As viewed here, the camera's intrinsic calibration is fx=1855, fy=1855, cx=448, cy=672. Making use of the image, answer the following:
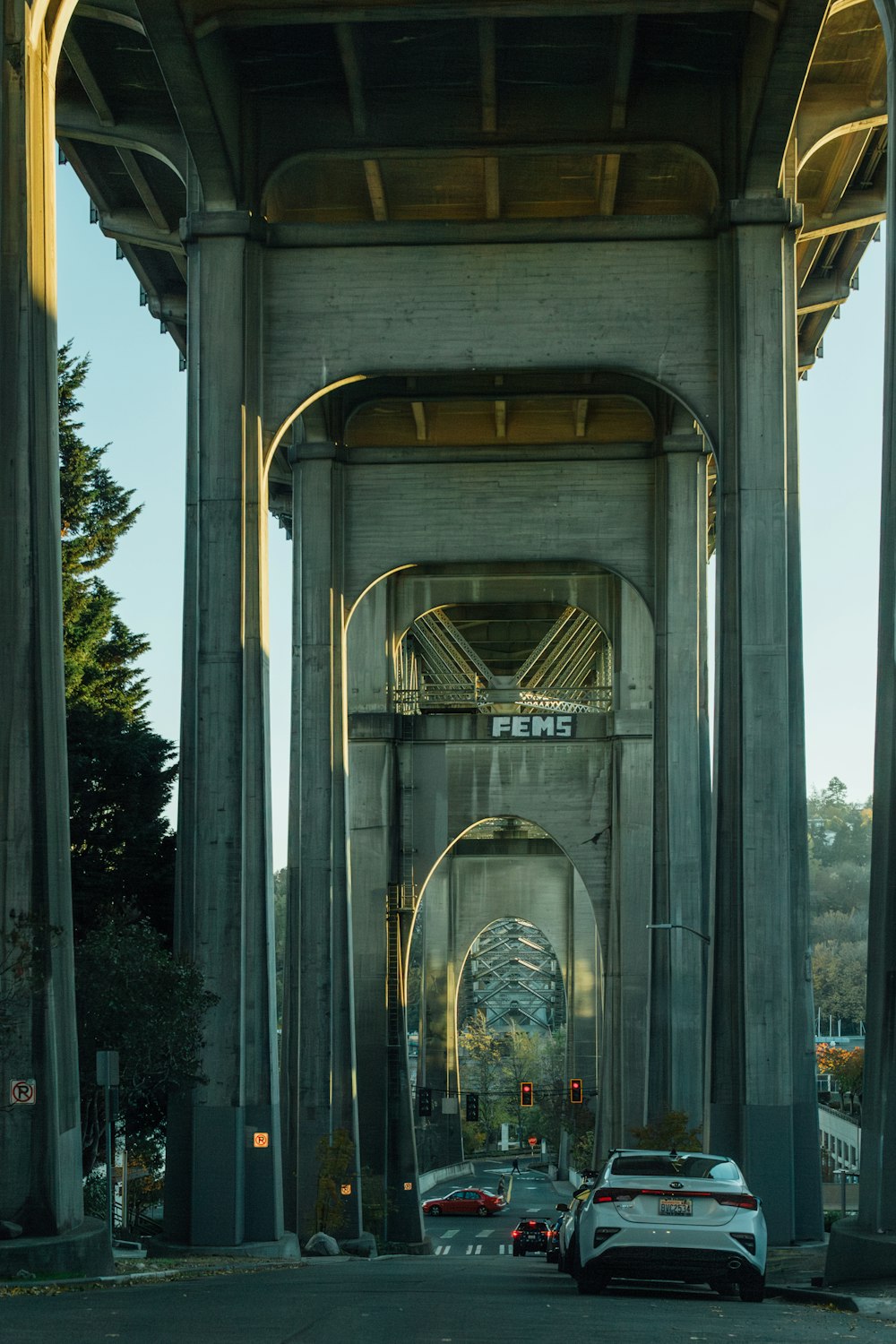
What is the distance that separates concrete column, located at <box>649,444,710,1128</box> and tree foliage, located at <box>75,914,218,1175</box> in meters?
17.6

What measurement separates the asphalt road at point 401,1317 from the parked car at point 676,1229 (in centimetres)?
25

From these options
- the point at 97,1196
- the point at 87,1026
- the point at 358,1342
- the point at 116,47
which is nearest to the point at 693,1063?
the point at 97,1196

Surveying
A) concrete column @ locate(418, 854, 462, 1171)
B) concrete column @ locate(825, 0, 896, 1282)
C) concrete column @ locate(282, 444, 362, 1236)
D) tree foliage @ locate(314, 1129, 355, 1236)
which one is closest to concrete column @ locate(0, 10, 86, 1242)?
concrete column @ locate(825, 0, 896, 1282)

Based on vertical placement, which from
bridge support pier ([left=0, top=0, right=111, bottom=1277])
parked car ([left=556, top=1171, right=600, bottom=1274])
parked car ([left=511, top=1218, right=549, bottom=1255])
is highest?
bridge support pier ([left=0, top=0, right=111, bottom=1277])

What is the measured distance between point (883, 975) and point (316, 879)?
2777cm

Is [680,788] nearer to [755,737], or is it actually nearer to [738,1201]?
[755,737]

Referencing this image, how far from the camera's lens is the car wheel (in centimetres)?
1345

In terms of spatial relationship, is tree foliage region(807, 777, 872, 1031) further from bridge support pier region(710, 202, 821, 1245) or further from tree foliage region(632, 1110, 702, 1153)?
bridge support pier region(710, 202, 821, 1245)

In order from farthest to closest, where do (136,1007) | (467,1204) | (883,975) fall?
(467,1204), (136,1007), (883,975)

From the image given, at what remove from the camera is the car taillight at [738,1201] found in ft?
42.9

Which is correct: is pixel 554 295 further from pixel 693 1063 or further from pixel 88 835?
pixel 693 1063

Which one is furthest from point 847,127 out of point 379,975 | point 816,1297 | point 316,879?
point 379,975

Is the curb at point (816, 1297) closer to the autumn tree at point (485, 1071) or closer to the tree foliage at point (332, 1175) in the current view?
the tree foliage at point (332, 1175)

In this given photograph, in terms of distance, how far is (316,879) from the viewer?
4075cm
